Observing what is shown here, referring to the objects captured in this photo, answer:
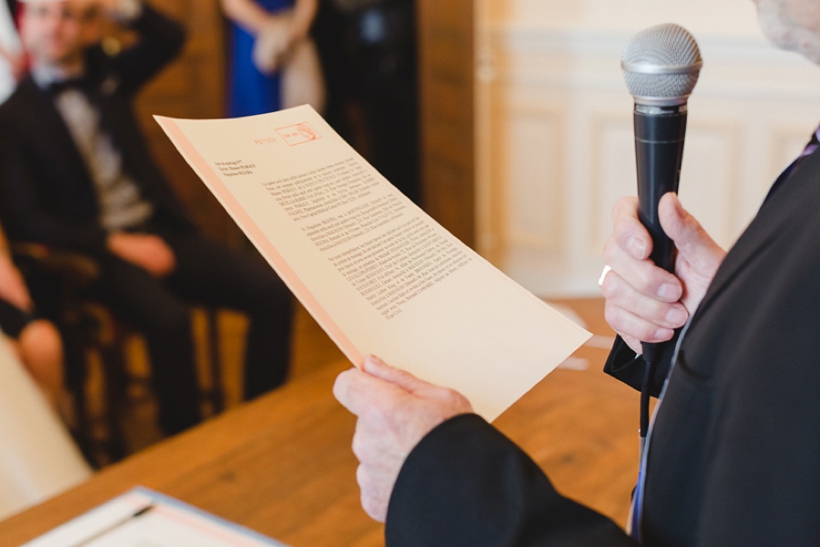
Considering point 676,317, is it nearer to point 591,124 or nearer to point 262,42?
point 591,124

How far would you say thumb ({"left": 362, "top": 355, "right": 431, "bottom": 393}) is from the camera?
599mm

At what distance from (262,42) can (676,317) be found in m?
3.22

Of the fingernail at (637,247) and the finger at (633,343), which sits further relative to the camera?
the finger at (633,343)

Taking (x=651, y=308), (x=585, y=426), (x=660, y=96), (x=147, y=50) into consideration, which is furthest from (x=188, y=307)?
(x=660, y=96)

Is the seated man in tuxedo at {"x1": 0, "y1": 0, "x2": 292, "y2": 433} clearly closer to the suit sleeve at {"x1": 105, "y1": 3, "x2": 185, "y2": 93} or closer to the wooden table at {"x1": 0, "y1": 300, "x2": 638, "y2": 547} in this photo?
the suit sleeve at {"x1": 105, "y1": 3, "x2": 185, "y2": 93}

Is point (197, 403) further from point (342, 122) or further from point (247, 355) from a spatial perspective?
point (342, 122)

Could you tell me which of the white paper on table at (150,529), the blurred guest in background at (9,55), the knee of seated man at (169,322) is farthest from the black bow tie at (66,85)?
the white paper on table at (150,529)

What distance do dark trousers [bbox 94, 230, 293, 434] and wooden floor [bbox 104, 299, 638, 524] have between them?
3.61 feet

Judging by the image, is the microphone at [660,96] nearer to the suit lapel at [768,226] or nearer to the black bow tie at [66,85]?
the suit lapel at [768,226]

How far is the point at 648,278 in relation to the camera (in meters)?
0.71

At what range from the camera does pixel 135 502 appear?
1012mm

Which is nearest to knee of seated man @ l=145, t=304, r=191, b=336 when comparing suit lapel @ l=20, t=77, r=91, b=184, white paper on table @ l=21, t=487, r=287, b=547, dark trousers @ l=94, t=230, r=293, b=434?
dark trousers @ l=94, t=230, r=293, b=434

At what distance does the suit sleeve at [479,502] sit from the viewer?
0.55m

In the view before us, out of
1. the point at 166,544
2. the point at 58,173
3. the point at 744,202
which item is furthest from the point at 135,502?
the point at 744,202
